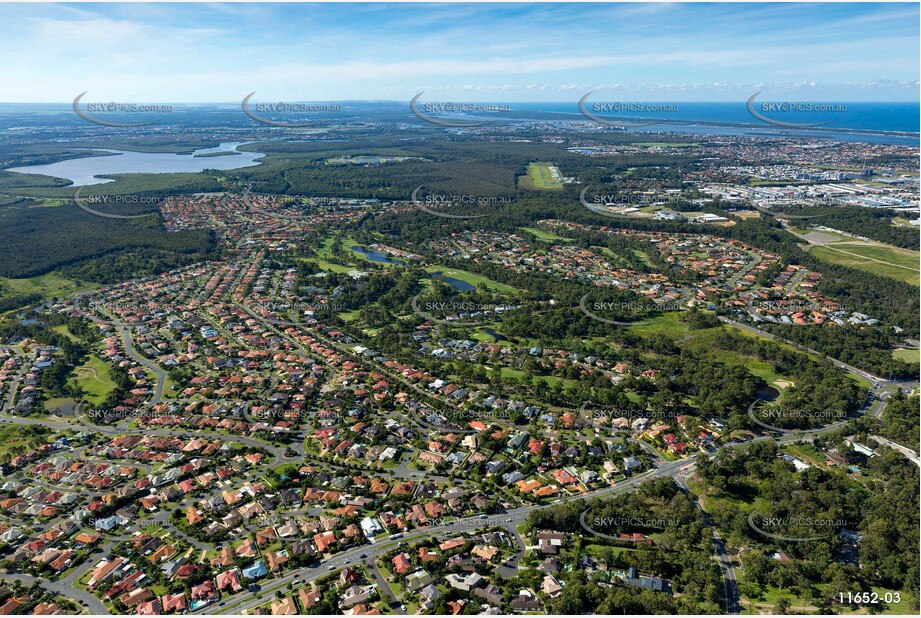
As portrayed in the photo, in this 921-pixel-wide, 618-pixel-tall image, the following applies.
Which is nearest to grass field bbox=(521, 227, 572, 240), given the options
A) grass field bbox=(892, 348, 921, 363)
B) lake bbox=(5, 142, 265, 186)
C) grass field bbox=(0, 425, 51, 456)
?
grass field bbox=(892, 348, 921, 363)

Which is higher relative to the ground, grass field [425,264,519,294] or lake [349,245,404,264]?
lake [349,245,404,264]

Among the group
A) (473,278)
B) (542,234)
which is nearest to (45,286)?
(473,278)

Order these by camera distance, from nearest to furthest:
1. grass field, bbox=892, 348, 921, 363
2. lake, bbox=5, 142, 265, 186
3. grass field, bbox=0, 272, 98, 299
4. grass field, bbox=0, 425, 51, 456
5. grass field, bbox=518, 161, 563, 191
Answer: grass field, bbox=0, 425, 51, 456
grass field, bbox=892, 348, 921, 363
grass field, bbox=0, 272, 98, 299
grass field, bbox=518, 161, 563, 191
lake, bbox=5, 142, 265, 186

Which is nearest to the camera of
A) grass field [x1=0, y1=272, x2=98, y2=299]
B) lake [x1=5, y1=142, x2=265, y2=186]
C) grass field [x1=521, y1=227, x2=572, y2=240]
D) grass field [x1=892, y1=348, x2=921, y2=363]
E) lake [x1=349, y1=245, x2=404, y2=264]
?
grass field [x1=892, y1=348, x2=921, y2=363]

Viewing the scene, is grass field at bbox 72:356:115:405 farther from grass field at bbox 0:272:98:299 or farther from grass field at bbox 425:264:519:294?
grass field at bbox 425:264:519:294

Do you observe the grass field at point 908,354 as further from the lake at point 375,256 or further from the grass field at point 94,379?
the grass field at point 94,379

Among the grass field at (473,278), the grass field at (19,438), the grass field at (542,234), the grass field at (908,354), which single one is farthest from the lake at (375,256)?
the grass field at (908,354)
